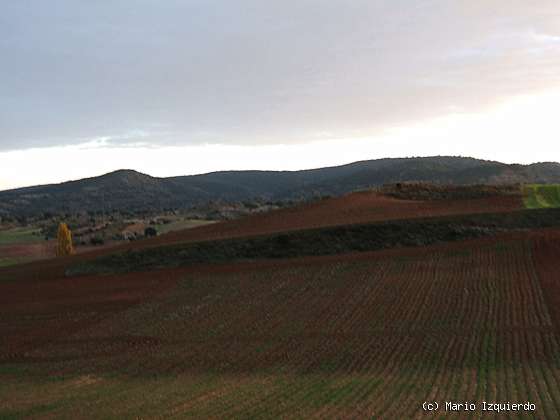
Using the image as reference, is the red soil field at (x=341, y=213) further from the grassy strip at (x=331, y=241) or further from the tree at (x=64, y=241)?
the tree at (x=64, y=241)

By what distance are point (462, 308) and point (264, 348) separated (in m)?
10.0

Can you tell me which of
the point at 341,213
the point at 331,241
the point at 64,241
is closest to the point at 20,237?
the point at 64,241

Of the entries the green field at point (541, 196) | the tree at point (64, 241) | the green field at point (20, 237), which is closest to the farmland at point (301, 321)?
the green field at point (541, 196)

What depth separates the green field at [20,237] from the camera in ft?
347

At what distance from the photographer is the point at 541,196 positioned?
201 ft

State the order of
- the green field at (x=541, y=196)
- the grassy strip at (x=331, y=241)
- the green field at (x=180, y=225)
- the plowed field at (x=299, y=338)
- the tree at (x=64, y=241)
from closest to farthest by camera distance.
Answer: the plowed field at (x=299, y=338) < the grassy strip at (x=331, y=241) < the green field at (x=541, y=196) < the tree at (x=64, y=241) < the green field at (x=180, y=225)

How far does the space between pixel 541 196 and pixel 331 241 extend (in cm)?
2615

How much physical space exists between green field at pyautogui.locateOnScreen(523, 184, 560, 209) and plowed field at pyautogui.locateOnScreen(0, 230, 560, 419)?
1269 centimetres

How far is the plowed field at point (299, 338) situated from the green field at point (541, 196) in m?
12.7

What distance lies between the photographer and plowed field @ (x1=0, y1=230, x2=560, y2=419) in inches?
655

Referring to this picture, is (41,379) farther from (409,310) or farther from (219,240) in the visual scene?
(219,240)

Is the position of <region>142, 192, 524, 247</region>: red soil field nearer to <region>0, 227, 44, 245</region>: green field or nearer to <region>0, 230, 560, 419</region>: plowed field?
<region>0, 230, 560, 419</region>: plowed field

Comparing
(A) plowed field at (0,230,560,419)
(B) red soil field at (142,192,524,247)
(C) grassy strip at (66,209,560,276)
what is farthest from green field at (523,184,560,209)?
(A) plowed field at (0,230,560,419)

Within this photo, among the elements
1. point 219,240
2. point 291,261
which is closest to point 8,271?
point 219,240
